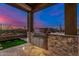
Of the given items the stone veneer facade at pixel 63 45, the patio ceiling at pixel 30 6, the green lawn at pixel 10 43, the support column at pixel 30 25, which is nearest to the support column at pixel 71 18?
the stone veneer facade at pixel 63 45

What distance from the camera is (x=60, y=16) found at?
6.68 feet

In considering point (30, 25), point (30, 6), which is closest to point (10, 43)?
point (30, 25)

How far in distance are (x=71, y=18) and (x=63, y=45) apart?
40cm

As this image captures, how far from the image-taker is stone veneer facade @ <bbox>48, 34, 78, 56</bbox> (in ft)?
6.64

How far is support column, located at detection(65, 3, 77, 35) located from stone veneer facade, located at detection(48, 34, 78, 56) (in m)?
0.08

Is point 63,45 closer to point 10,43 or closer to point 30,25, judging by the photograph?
point 30,25

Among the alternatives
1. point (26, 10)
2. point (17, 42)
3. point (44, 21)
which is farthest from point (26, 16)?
point (17, 42)

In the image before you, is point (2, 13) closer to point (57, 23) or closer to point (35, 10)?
point (35, 10)

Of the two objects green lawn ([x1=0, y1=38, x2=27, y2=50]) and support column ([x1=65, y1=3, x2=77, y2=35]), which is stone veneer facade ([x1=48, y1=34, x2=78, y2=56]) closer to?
support column ([x1=65, y1=3, x2=77, y2=35])

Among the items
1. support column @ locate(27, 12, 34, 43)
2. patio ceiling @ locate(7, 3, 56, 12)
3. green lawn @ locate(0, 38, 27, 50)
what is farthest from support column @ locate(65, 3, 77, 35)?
green lawn @ locate(0, 38, 27, 50)

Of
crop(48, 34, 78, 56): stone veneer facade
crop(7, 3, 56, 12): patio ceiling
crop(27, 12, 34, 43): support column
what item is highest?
crop(7, 3, 56, 12): patio ceiling

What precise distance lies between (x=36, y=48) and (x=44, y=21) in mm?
405

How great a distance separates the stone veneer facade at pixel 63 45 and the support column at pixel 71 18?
8 centimetres

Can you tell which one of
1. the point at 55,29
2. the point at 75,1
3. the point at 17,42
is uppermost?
the point at 75,1
